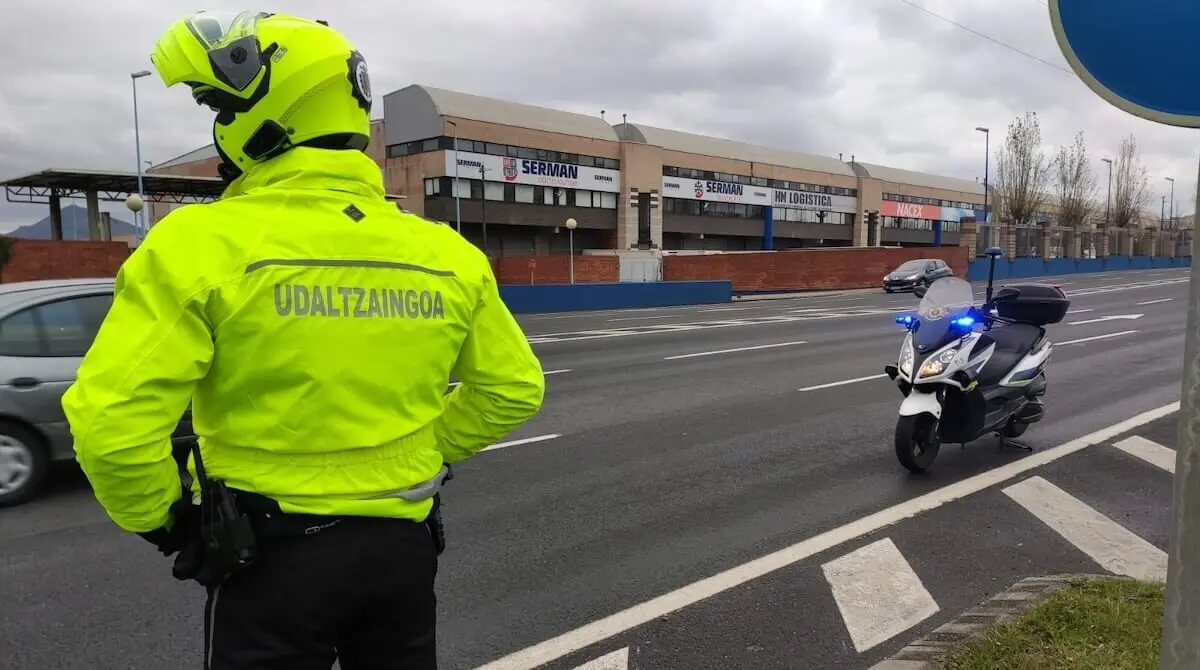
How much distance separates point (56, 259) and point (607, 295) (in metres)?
22.2

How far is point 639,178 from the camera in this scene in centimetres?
6378

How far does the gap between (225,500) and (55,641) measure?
2756 mm

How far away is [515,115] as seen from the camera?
2315 inches

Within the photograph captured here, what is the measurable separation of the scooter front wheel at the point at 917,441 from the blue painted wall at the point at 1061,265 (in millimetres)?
40016

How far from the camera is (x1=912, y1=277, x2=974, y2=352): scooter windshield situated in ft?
20.9

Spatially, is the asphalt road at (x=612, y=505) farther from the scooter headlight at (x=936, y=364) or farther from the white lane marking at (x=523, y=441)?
the scooter headlight at (x=936, y=364)

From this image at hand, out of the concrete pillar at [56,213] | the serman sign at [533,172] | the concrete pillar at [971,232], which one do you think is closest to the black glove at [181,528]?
the concrete pillar at [56,213]

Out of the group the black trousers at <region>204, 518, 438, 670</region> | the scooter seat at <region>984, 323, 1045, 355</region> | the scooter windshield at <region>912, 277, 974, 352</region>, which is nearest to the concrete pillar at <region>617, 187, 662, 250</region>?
the scooter seat at <region>984, 323, 1045, 355</region>

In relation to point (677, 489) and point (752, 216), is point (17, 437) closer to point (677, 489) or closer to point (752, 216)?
point (677, 489)

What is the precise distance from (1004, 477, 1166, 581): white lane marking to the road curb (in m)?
0.53

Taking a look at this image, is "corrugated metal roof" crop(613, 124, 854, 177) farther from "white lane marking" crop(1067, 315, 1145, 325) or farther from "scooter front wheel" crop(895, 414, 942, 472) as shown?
"scooter front wheel" crop(895, 414, 942, 472)

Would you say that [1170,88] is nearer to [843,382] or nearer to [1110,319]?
[843,382]

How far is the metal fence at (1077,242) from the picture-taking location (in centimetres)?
5084

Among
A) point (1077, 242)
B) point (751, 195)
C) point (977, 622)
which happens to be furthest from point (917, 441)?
point (751, 195)
